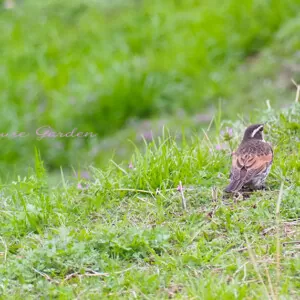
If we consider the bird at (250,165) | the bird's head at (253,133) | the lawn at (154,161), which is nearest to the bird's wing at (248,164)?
the bird at (250,165)

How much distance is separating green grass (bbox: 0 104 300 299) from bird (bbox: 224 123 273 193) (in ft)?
0.36

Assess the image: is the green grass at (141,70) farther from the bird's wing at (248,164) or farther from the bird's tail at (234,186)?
the bird's tail at (234,186)

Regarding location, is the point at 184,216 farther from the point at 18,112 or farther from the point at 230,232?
the point at 18,112

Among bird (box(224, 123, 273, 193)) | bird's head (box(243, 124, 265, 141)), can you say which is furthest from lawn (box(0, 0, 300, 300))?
bird's head (box(243, 124, 265, 141))

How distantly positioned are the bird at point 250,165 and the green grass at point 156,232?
4.3 inches

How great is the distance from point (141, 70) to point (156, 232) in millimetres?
7367

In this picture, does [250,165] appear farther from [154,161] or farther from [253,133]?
[154,161]

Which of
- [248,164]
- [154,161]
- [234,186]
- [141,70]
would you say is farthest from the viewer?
[141,70]

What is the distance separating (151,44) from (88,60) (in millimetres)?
1194

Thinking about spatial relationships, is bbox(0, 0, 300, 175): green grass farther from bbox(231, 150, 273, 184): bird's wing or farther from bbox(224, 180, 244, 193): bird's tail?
bbox(224, 180, 244, 193): bird's tail

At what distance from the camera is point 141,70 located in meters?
12.4

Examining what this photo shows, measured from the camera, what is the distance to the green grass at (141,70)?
1164cm

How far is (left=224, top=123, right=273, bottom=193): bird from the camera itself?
232 inches

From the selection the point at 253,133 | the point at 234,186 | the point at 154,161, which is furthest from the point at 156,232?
the point at 253,133
